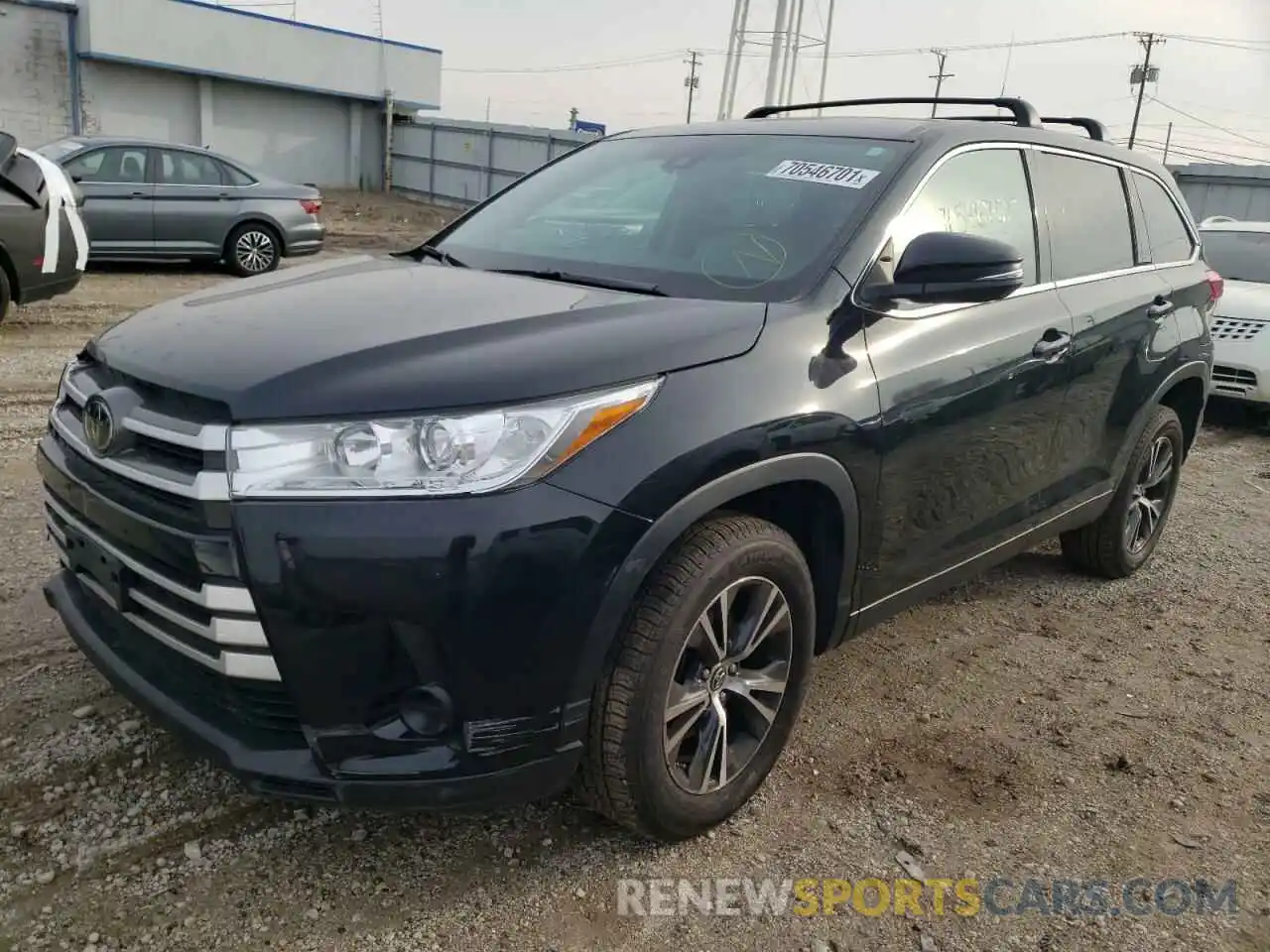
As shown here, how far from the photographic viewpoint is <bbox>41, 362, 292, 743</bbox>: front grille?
204 cm

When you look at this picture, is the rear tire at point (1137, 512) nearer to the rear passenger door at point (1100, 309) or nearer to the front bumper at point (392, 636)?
the rear passenger door at point (1100, 309)

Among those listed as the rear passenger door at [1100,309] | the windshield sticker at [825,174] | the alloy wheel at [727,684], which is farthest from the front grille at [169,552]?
the rear passenger door at [1100,309]

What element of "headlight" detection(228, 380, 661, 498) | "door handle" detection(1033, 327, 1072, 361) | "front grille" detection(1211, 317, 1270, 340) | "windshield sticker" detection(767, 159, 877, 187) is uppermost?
"windshield sticker" detection(767, 159, 877, 187)

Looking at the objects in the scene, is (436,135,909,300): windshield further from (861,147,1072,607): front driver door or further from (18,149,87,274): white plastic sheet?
(18,149,87,274): white plastic sheet

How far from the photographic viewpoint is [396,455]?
6.68 ft

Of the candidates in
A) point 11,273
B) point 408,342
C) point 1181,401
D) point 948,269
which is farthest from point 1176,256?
point 11,273

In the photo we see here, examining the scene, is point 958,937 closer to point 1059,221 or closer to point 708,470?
point 708,470

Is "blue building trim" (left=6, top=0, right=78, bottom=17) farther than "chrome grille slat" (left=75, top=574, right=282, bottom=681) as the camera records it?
Yes

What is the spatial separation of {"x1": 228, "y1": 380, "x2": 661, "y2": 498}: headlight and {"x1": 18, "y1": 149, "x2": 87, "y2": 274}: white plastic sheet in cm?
689

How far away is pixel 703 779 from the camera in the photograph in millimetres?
2559

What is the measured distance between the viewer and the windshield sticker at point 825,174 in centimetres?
302

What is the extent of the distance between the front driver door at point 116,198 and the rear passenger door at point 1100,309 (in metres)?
10.2

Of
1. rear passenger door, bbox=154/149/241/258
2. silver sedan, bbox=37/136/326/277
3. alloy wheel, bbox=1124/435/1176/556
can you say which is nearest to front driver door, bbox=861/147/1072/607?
alloy wheel, bbox=1124/435/1176/556

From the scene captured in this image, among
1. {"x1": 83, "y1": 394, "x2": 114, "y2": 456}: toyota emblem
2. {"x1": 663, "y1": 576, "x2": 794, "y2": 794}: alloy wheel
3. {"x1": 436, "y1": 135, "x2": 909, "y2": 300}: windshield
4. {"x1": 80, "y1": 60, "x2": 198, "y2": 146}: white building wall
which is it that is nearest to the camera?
{"x1": 83, "y1": 394, "x2": 114, "y2": 456}: toyota emblem
